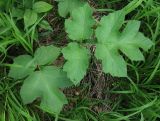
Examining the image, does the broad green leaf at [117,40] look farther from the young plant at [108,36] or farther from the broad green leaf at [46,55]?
the broad green leaf at [46,55]

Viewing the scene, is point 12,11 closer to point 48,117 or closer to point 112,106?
point 48,117

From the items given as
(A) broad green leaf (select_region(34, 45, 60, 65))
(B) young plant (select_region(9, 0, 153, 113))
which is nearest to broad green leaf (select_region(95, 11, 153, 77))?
(B) young plant (select_region(9, 0, 153, 113))

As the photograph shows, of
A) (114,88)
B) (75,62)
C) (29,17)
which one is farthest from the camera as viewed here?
(114,88)

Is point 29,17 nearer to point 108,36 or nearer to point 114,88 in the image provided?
point 108,36

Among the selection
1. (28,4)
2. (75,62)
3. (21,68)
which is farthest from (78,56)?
(28,4)

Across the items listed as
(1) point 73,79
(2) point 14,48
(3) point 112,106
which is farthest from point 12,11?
(3) point 112,106

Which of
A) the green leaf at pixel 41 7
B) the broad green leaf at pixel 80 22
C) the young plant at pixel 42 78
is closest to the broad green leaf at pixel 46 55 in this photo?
the young plant at pixel 42 78

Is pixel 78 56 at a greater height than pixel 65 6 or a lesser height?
lesser

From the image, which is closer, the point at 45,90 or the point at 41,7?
the point at 45,90
